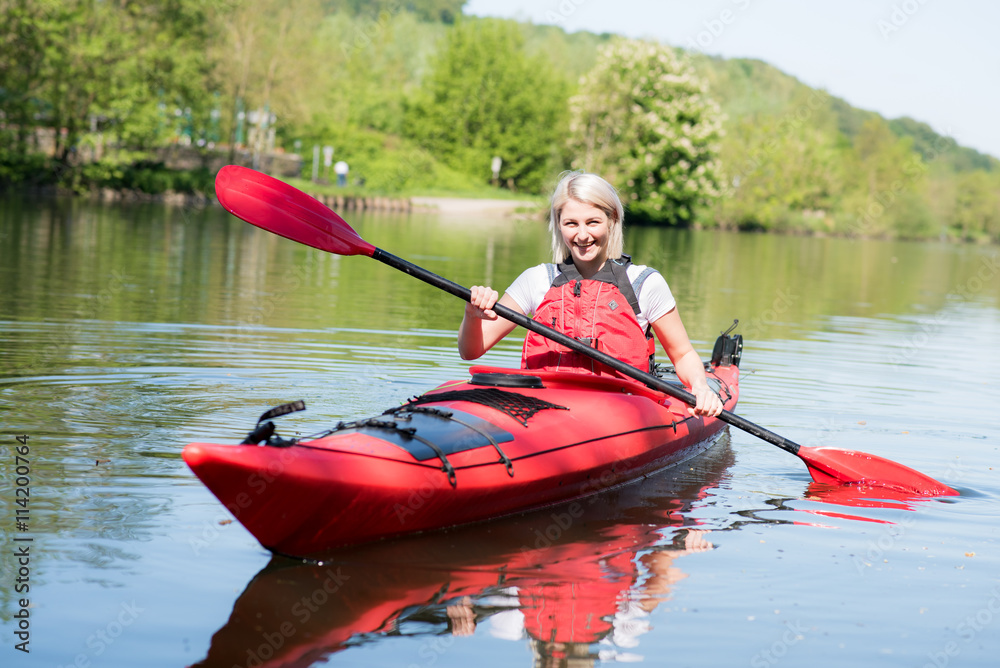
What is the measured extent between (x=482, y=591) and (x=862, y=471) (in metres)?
Result: 2.41

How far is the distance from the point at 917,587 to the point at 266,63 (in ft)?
104

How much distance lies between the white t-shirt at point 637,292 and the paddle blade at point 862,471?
108 cm

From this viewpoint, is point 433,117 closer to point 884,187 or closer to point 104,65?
point 104,65

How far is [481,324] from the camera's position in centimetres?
423

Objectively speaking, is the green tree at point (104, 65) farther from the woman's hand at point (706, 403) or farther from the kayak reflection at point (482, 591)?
the kayak reflection at point (482, 591)

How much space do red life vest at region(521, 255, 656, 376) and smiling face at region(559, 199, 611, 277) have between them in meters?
0.09

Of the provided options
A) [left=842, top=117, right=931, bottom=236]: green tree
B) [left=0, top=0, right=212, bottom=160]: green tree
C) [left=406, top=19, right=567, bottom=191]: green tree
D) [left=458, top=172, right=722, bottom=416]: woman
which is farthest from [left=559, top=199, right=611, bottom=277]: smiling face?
[left=842, top=117, right=931, bottom=236]: green tree

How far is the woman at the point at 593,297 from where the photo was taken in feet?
14.1

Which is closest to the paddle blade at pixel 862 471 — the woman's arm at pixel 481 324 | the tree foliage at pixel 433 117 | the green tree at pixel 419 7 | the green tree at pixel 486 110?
the woman's arm at pixel 481 324

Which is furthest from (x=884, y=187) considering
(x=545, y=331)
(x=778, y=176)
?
(x=545, y=331)

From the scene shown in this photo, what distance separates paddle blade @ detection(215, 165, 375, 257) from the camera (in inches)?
171

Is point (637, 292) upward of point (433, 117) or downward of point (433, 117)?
downward

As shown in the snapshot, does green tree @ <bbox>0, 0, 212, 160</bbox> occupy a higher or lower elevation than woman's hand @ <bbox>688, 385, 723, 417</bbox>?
higher

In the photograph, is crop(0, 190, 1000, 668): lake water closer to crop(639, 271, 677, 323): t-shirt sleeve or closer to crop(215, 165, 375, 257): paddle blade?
crop(639, 271, 677, 323): t-shirt sleeve
